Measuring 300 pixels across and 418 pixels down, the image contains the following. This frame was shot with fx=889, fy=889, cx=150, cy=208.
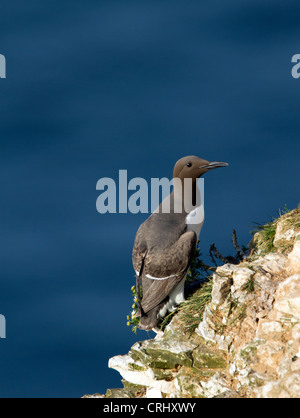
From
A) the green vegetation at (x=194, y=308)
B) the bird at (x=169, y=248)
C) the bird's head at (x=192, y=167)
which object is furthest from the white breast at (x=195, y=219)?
the green vegetation at (x=194, y=308)

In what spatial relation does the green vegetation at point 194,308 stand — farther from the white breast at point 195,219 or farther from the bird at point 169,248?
the white breast at point 195,219

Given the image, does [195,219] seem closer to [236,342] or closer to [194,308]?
[194,308]

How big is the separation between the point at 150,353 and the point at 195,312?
99cm

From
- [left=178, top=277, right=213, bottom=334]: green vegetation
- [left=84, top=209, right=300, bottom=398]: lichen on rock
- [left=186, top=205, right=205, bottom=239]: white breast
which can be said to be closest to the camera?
[left=84, top=209, right=300, bottom=398]: lichen on rock

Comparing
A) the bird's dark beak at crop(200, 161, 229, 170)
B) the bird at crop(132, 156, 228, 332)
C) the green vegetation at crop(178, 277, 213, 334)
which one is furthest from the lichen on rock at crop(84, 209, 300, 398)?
the bird's dark beak at crop(200, 161, 229, 170)

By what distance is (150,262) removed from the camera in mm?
13883

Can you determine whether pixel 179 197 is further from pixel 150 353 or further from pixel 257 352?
pixel 257 352

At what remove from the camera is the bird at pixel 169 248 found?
1377cm

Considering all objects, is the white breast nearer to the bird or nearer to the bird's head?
the bird

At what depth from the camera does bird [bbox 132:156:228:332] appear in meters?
13.8

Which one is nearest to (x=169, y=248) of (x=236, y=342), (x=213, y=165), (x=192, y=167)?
(x=192, y=167)

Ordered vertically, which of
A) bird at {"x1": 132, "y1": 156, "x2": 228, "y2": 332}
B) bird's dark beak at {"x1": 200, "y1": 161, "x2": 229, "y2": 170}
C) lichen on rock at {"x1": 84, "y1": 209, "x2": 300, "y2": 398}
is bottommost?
lichen on rock at {"x1": 84, "y1": 209, "x2": 300, "y2": 398}
